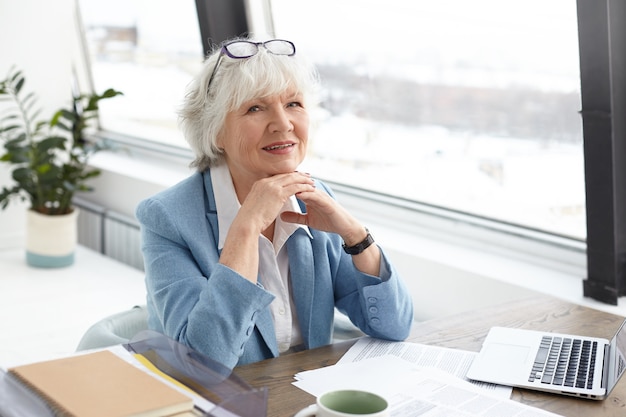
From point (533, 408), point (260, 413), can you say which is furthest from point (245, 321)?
point (533, 408)

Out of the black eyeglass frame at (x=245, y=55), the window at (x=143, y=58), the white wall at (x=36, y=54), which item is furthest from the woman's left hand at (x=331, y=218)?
the white wall at (x=36, y=54)

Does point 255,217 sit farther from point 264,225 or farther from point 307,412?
point 307,412

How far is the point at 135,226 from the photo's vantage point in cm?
421

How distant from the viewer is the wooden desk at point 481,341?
158cm

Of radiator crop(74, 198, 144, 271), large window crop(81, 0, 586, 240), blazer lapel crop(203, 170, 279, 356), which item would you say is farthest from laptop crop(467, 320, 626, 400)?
radiator crop(74, 198, 144, 271)

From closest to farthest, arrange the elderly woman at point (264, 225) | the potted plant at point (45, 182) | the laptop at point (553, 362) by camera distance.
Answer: the laptop at point (553, 362)
the elderly woman at point (264, 225)
the potted plant at point (45, 182)

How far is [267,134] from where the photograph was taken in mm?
2025

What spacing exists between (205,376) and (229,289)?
0.39 meters

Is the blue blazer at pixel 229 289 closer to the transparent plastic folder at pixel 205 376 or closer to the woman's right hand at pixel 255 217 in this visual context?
the woman's right hand at pixel 255 217

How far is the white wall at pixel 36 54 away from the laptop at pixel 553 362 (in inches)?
130

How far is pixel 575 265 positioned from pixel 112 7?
325 centimetres

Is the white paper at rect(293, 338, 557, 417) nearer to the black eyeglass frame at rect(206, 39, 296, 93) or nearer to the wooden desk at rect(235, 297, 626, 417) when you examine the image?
the wooden desk at rect(235, 297, 626, 417)

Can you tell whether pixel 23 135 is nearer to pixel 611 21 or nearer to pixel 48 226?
pixel 48 226

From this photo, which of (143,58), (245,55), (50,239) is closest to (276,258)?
(245,55)
